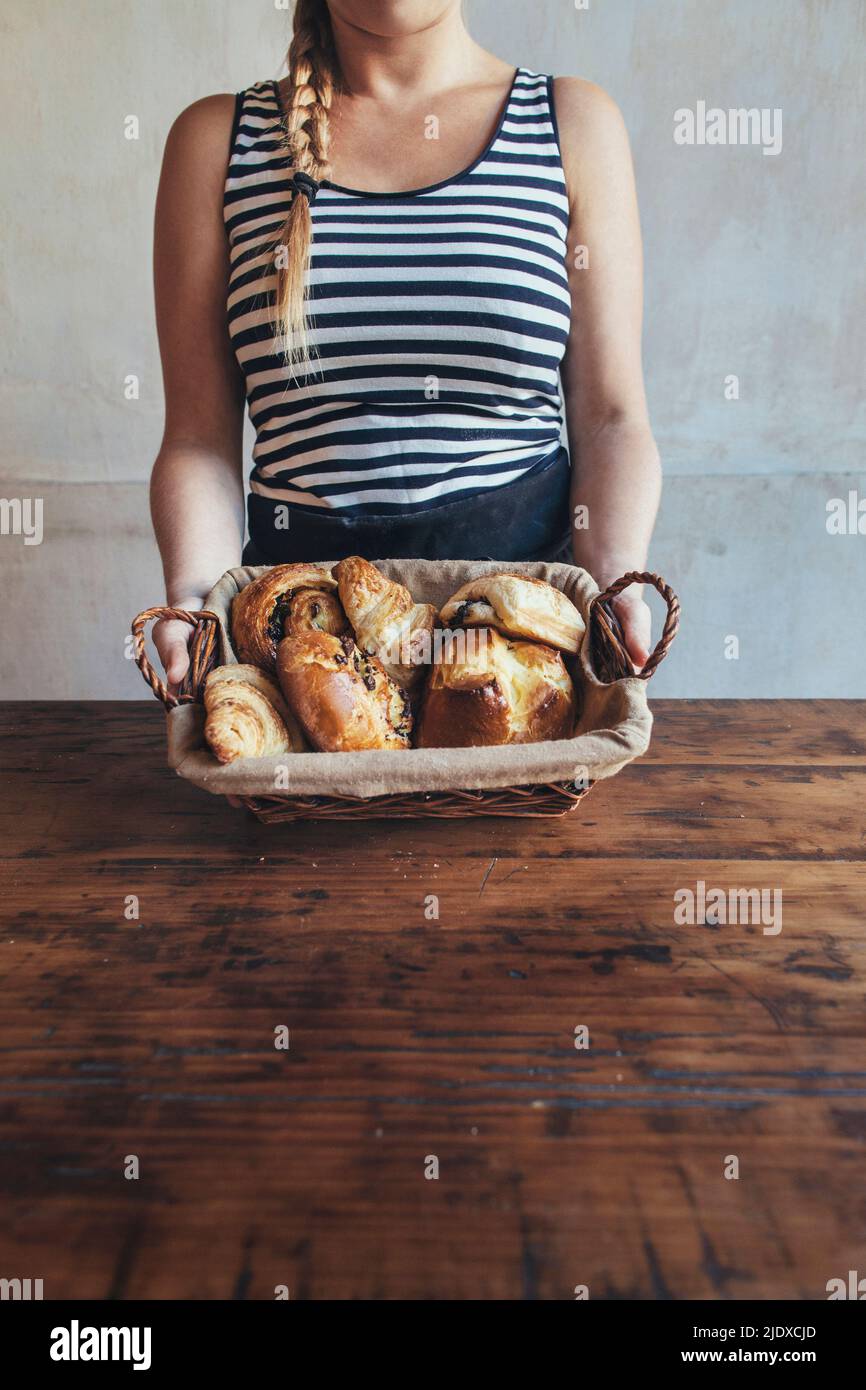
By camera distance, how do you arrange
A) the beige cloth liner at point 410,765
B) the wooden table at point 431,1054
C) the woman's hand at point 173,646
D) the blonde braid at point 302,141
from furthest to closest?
the blonde braid at point 302,141
the woman's hand at point 173,646
the beige cloth liner at point 410,765
the wooden table at point 431,1054

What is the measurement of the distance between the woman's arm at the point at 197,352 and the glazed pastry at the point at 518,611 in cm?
41

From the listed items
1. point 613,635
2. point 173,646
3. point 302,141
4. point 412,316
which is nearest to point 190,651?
point 173,646

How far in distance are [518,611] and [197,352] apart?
2.25 feet

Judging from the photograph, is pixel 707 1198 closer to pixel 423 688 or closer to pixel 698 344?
pixel 423 688

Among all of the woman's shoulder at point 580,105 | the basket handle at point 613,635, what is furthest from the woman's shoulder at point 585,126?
the basket handle at point 613,635

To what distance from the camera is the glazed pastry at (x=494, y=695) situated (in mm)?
853

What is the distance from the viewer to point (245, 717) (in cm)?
81

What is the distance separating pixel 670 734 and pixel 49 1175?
77 centimetres

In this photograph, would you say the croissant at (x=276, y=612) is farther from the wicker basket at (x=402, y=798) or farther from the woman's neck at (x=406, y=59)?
the woman's neck at (x=406, y=59)

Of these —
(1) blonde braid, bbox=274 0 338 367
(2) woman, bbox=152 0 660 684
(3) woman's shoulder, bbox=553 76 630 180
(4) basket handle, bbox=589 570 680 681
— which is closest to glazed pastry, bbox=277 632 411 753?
(4) basket handle, bbox=589 570 680 681

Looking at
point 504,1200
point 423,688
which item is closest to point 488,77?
point 423,688

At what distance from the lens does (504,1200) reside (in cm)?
50

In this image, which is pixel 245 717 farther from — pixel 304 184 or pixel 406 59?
pixel 406 59

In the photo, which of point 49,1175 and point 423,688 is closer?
point 49,1175
